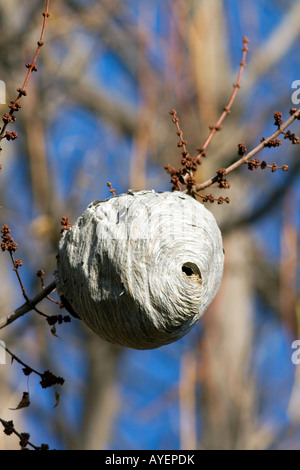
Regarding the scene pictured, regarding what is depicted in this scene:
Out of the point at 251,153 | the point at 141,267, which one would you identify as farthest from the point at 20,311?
the point at 251,153

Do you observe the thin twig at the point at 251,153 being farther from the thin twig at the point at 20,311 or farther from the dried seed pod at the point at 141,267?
the thin twig at the point at 20,311

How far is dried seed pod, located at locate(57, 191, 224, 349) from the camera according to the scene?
7.69 ft

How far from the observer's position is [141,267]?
7.71 feet

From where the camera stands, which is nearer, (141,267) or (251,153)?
(141,267)

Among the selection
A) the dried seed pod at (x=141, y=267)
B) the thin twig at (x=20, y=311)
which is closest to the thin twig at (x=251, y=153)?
the dried seed pod at (x=141, y=267)

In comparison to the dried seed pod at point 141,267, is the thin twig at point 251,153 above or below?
above

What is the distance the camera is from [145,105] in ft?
22.3

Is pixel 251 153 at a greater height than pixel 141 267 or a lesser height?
greater

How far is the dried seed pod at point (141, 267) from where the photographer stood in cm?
234

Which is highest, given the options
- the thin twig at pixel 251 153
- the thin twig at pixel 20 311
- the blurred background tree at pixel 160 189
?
the blurred background tree at pixel 160 189

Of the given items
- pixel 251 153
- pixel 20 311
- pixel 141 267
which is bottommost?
pixel 20 311

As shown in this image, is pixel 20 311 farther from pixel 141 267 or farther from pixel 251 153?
pixel 251 153
